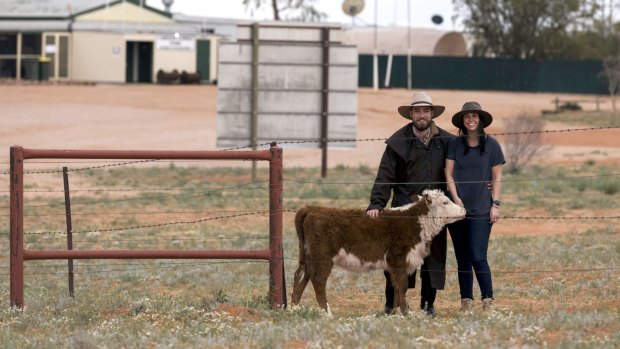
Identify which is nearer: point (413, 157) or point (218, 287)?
point (413, 157)

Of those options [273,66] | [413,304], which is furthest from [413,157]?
[273,66]

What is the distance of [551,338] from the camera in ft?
32.1

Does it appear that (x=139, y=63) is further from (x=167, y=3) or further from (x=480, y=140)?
(x=480, y=140)

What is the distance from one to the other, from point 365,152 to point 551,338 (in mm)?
33251

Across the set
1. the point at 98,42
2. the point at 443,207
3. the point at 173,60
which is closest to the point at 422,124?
the point at 443,207

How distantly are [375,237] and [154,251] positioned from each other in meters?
1.82

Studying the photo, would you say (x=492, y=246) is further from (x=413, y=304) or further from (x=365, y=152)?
(x=365, y=152)

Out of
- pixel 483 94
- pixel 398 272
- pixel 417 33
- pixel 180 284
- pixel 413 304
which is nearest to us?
pixel 398 272

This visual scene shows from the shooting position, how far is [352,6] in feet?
224

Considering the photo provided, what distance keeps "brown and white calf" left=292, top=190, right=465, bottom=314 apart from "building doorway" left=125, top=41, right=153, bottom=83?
56191mm

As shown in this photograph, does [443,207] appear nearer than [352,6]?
Yes

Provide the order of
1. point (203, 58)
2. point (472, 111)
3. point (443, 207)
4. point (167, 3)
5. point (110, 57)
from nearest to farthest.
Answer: point (443, 207)
point (472, 111)
point (110, 57)
point (203, 58)
point (167, 3)

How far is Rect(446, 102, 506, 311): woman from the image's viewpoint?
→ 1196cm

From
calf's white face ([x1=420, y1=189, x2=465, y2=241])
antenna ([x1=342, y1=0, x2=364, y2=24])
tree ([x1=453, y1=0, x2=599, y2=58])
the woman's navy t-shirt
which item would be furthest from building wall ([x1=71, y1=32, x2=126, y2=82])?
calf's white face ([x1=420, y1=189, x2=465, y2=241])
